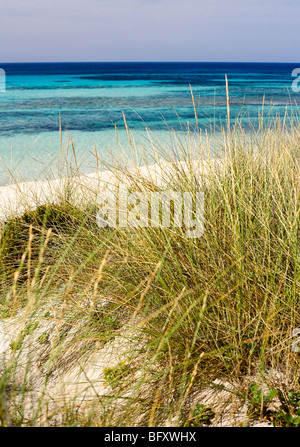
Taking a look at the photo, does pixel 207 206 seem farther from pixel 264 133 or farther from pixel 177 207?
pixel 264 133

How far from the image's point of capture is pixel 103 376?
1816mm

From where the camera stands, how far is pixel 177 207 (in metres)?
2.16

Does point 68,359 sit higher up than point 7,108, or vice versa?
point 7,108

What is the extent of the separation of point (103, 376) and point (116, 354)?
0.12 m

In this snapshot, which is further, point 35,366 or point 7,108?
point 7,108

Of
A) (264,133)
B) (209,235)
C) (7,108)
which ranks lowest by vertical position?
(209,235)

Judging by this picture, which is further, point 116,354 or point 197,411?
point 116,354
